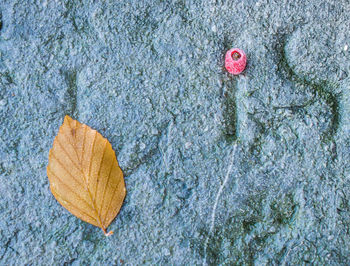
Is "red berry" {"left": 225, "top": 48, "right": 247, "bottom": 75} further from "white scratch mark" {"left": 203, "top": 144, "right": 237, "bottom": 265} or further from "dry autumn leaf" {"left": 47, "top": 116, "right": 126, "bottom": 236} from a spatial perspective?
"dry autumn leaf" {"left": 47, "top": 116, "right": 126, "bottom": 236}

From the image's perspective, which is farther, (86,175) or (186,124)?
(186,124)

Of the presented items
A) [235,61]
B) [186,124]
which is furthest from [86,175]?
[235,61]

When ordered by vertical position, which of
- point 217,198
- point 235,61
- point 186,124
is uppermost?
point 235,61

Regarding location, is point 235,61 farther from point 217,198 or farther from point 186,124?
point 217,198

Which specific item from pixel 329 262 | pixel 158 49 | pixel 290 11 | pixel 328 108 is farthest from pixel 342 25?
pixel 329 262

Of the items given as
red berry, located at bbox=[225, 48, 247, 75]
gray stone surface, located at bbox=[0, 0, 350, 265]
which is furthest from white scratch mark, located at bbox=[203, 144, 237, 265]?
red berry, located at bbox=[225, 48, 247, 75]

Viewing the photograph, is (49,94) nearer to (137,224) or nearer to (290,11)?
(137,224)
